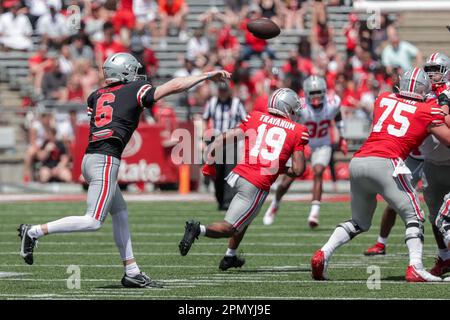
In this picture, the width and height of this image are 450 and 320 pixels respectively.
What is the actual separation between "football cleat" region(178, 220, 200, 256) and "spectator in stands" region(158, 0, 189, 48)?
15691 mm

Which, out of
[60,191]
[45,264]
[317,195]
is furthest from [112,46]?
[45,264]

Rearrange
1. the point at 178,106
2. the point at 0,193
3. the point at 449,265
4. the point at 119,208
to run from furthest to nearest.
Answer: the point at 178,106 < the point at 0,193 < the point at 449,265 < the point at 119,208

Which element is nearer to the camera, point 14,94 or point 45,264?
point 45,264

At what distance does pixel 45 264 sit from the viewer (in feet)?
35.7

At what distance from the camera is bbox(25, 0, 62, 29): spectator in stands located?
25.0 metres

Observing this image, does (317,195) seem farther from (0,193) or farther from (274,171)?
(0,193)

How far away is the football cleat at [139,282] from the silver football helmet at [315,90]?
615 cm

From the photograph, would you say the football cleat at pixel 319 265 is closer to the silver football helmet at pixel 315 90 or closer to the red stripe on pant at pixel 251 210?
the red stripe on pant at pixel 251 210

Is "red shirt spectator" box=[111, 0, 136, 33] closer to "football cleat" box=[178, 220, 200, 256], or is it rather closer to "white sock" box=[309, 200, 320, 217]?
"white sock" box=[309, 200, 320, 217]

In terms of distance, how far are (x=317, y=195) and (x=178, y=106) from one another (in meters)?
8.80

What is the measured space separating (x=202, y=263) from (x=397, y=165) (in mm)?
2368

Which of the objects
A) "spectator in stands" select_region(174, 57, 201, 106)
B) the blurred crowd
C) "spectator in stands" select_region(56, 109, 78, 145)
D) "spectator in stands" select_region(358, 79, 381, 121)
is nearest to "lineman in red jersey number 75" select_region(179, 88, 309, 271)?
the blurred crowd

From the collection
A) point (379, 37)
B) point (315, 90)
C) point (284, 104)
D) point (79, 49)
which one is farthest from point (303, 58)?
point (284, 104)

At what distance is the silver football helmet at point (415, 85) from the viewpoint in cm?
953
